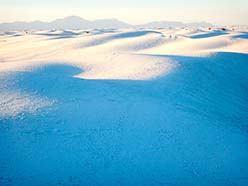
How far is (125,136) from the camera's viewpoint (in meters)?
4.32

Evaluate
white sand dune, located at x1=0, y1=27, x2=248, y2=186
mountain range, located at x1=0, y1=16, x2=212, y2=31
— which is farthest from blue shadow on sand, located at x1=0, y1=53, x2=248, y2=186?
mountain range, located at x1=0, y1=16, x2=212, y2=31

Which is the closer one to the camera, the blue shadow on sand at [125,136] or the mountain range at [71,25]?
the blue shadow on sand at [125,136]

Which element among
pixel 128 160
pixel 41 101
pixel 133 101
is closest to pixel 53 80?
pixel 41 101

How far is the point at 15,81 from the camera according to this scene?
601 cm

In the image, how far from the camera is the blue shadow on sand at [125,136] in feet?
11.9

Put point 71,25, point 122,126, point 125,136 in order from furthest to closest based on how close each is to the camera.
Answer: point 71,25 → point 122,126 → point 125,136

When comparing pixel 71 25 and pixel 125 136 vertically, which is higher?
pixel 71 25

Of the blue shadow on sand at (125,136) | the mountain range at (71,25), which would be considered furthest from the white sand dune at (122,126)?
the mountain range at (71,25)

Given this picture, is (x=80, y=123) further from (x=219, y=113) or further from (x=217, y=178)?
(x=219, y=113)

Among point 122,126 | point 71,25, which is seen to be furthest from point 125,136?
point 71,25

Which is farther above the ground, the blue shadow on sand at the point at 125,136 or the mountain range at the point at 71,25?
the mountain range at the point at 71,25

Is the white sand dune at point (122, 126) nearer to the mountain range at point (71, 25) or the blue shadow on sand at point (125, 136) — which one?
the blue shadow on sand at point (125, 136)

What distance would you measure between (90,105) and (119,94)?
74cm

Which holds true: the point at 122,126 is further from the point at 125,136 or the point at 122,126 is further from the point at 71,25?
the point at 71,25
